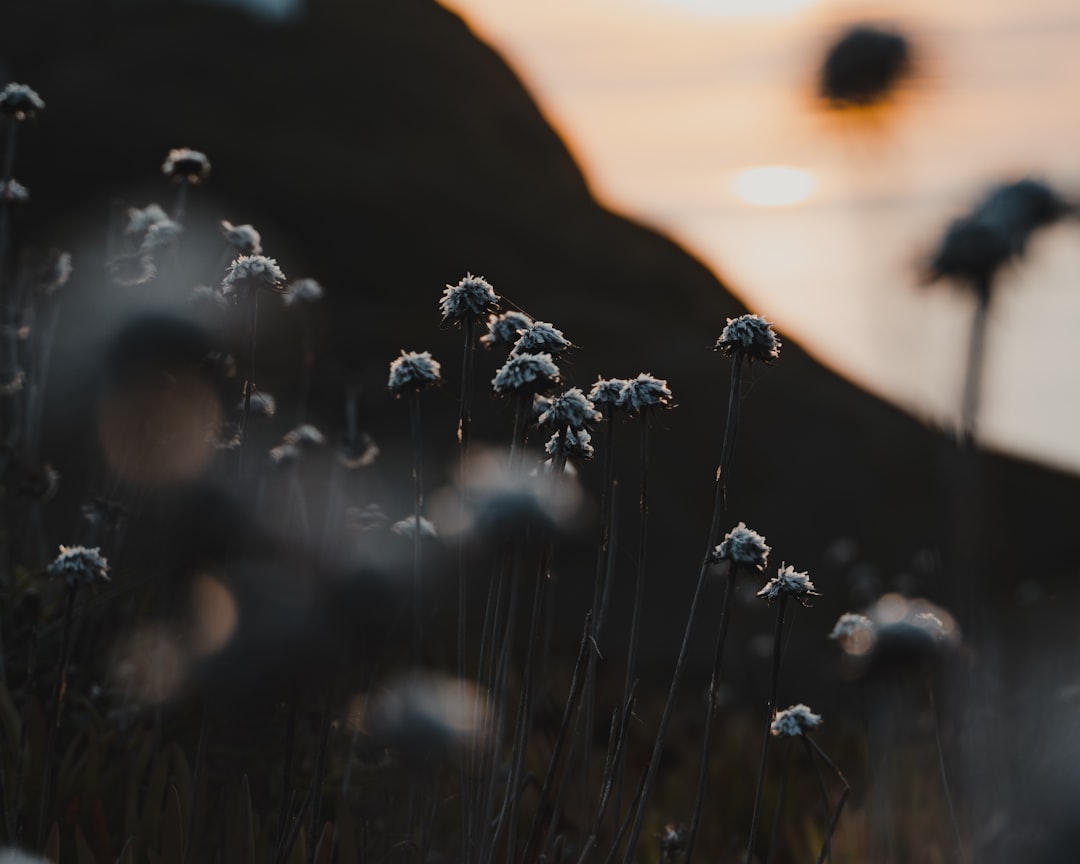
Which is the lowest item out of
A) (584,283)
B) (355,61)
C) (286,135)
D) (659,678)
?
(659,678)

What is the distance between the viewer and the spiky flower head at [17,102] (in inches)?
152

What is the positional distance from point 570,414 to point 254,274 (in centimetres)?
66

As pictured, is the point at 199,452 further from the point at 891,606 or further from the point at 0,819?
the point at 891,606

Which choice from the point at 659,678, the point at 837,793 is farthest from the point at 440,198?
the point at 837,793

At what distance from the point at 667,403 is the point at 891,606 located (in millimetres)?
583

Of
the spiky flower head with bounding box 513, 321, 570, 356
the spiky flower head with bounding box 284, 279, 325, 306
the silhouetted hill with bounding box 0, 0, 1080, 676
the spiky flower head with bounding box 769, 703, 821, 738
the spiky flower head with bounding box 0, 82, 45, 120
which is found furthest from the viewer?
the silhouetted hill with bounding box 0, 0, 1080, 676

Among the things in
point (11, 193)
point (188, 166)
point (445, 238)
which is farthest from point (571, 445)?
point (445, 238)

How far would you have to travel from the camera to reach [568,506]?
6.81ft

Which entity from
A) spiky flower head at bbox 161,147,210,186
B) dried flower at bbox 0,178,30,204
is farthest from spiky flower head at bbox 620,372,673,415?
dried flower at bbox 0,178,30,204

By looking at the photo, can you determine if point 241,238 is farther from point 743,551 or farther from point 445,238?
point 445,238

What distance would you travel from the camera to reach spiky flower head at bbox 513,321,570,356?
6.98 ft

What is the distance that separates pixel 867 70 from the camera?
2.10m

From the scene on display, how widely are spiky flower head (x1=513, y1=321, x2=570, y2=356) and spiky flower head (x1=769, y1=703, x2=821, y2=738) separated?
3.36 ft

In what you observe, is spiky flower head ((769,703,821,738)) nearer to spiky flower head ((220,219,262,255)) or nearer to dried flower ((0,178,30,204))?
spiky flower head ((220,219,262,255))
